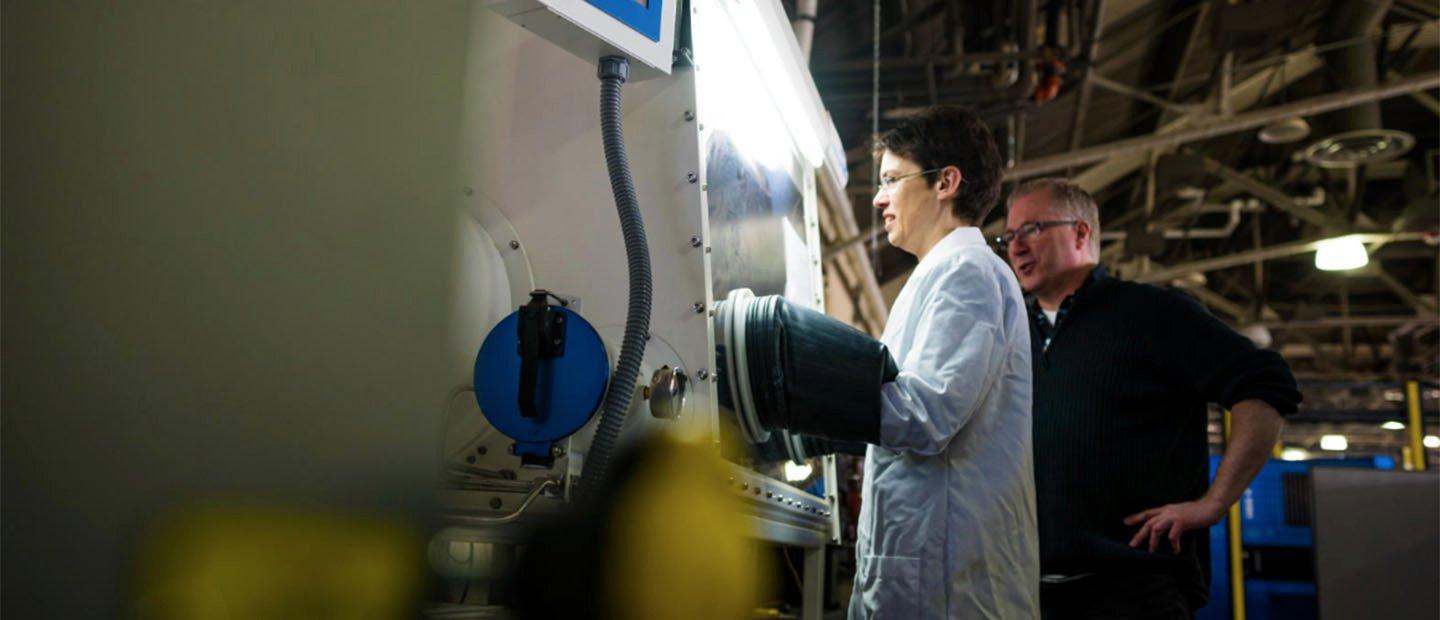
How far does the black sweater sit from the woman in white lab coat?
1.39 ft

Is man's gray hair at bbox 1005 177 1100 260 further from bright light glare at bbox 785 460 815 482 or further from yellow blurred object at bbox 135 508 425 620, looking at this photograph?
yellow blurred object at bbox 135 508 425 620

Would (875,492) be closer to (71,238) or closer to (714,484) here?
(714,484)

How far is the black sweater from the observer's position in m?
1.74

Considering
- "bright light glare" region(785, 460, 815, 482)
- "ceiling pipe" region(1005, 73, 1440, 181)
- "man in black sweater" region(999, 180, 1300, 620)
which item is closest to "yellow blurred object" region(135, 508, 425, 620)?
"bright light glare" region(785, 460, 815, 482)

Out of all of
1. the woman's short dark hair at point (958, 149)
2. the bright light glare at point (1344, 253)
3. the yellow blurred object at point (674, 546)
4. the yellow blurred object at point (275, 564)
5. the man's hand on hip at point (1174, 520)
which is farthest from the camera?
the bright light glare at point (1344, 253)

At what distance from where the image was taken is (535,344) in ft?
3.00

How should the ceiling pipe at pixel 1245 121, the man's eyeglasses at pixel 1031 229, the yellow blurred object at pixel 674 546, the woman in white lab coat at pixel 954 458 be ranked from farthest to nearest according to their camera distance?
the ceiling pipe at pixel 1245 121 → the man's eyeglasses at pixel 1031 229 → the woman in white lab coat at pixel 954 458 → the yellow blurred object at pixel 674 546

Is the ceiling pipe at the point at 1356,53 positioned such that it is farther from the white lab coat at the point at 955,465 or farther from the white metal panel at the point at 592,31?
the white metal panel at the point at 592,31

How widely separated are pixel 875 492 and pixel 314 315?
3.72 ft

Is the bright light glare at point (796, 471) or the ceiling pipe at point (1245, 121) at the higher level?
the ceiling pipe at point (1245, 121)

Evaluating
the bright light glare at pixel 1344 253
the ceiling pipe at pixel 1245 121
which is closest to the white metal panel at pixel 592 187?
the ceiling pipe at pixel 1245 121

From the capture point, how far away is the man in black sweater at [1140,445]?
1686mm

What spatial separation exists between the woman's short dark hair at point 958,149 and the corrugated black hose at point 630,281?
0.70 meters

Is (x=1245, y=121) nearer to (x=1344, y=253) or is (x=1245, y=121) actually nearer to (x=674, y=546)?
(x=1344, y=253)
